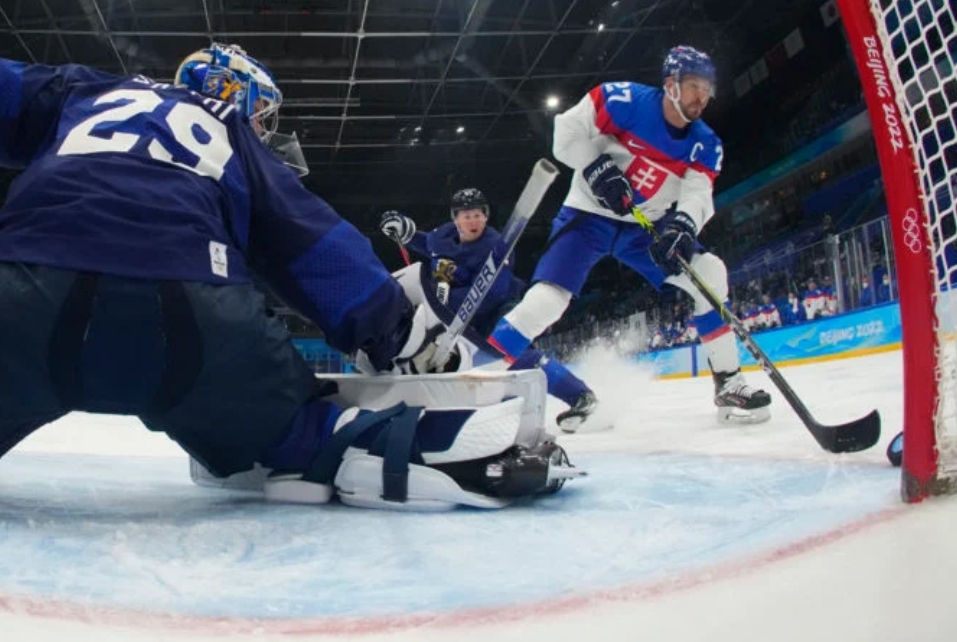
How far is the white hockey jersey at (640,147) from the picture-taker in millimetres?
2426

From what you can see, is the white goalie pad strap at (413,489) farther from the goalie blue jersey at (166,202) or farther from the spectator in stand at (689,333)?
the spectator in stand at (689,333)

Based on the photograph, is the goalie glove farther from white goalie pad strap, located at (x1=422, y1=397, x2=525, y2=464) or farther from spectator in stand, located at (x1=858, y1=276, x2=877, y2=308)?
spectator in stand, located at (x1=858, y1=276, x2=877, y2=308)

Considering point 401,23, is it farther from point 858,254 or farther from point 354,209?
point 858,254

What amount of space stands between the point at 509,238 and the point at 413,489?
55 centimetres

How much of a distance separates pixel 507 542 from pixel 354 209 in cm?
Answer: 1319

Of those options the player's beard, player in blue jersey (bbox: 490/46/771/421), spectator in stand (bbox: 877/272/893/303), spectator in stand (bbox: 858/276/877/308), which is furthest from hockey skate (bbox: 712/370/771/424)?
spectator in stand (bbox: 858/276/877/308)

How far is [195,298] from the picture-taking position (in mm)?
985

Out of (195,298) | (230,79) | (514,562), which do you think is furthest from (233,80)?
(514,562)

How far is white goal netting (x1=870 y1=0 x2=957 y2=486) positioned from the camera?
0.85 m

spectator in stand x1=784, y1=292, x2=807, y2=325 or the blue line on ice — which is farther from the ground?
spectator in stand x1=784, y1=292, x2=807, y2=325

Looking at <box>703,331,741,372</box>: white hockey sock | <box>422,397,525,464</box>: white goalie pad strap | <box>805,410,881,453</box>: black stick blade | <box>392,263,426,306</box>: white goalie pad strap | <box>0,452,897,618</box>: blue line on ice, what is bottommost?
<box>0,452,897,618</box>: blue line on ice

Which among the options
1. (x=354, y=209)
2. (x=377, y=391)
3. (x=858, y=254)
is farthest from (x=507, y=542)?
(x=354, y=209)

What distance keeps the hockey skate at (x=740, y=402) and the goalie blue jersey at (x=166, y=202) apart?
4.29 ft

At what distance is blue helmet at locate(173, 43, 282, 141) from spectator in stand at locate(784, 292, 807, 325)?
5.41 metres
